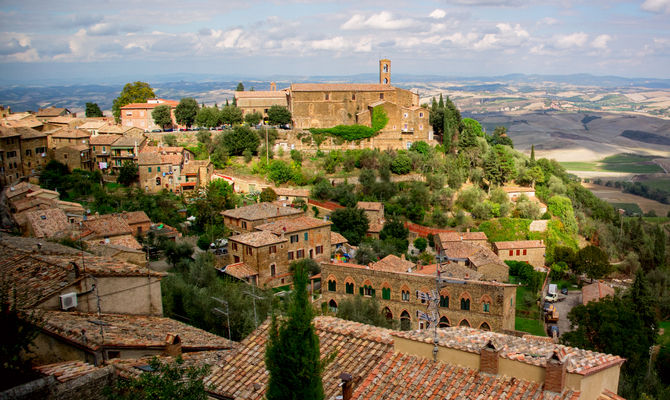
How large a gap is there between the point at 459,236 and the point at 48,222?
23772 millimetres

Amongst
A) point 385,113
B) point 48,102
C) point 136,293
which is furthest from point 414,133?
point 136,293

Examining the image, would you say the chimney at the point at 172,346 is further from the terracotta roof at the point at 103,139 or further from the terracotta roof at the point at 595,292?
the terracotta roof at the point at 103,139

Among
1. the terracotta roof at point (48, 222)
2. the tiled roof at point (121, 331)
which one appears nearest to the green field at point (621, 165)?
the terracotta roof at point (48, 222)

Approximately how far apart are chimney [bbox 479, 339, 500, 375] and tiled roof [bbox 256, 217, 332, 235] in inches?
918

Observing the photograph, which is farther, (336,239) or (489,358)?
(336,239)

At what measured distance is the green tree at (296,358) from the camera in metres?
6.85

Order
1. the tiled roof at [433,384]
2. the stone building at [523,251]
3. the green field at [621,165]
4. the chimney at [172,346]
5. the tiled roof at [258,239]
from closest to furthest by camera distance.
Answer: the tiled roof at [433,384], the chimney at [172,346], the tiled roof at [258,239], the stone building at [523,251], the green field at [621,165]

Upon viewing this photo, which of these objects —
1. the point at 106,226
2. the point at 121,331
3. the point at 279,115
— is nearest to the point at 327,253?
the point at 106,226

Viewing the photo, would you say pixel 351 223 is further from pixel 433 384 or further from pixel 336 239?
pixel 433 384

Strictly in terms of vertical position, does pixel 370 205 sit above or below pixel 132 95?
below

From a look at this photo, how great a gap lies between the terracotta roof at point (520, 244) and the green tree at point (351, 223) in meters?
8.75

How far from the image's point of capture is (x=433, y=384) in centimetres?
795

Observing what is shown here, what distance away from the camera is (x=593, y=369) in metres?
7.36

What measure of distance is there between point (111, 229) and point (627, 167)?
101 metres
